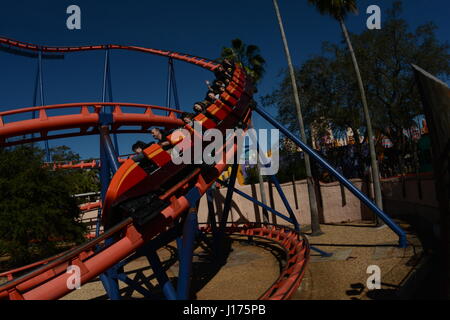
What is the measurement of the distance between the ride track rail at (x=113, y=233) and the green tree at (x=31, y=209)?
2884mm

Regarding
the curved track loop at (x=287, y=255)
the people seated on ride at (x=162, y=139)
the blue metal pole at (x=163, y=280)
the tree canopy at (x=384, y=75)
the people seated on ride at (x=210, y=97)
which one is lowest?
the curved track loop at (x=287, y=255)

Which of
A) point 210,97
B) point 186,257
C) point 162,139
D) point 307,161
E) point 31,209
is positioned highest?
point 210,97

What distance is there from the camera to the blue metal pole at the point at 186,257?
415 cm

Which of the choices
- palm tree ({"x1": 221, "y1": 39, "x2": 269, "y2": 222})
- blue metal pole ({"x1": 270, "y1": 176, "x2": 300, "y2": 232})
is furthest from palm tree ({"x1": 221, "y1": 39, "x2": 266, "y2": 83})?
blue metal pole ({"x1": 270, "y1": 176, "x2": 300, "y2": 232})

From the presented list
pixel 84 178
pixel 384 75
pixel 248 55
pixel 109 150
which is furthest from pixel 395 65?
pixel 84 178

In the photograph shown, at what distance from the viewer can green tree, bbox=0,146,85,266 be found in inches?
397

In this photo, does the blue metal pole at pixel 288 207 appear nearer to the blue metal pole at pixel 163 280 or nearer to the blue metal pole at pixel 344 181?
the blue metal pole at pixel 344 181

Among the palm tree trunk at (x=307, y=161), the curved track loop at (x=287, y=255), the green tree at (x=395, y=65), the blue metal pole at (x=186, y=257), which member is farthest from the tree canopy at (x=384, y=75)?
the blue metal pole at (x=186, y=257)

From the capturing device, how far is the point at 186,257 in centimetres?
435

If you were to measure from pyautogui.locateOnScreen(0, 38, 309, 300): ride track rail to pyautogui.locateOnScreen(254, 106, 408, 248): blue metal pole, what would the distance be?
0.72 m

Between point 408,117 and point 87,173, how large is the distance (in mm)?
22919

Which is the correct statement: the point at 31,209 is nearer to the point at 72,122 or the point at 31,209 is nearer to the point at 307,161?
the point at 72,122

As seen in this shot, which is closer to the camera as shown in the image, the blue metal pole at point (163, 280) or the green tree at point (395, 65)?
the blue metal pole at point (163, 280)

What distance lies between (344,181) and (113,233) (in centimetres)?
552
